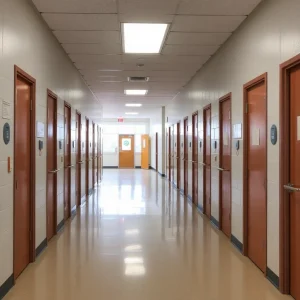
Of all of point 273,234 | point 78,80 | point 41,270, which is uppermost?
point 78,80

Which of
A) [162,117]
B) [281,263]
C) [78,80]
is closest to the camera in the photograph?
[281,263]

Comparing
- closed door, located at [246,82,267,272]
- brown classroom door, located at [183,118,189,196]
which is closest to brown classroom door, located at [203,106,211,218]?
closed door, located at [246,82,267,272]

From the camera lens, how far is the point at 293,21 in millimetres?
3205

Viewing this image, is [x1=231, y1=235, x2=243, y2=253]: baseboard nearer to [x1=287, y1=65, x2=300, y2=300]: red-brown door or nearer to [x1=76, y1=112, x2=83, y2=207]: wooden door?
[x1=287, y1=65, x2=300, y2=300]: red-brown door

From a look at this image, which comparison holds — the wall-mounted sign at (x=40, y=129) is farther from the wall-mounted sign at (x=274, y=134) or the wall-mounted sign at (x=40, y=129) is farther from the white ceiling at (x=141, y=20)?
the wall-mounted sign at (x=274, y=134)

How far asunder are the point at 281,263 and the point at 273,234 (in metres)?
0.32

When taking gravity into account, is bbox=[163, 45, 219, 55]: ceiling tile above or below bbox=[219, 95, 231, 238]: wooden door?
above

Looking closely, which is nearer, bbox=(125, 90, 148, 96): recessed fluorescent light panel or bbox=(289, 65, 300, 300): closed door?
bbox=(289, 65, 300, 300): closed door

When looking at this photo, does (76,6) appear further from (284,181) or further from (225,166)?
(225,166)

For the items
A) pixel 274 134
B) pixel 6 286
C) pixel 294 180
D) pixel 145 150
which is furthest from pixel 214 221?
pixel 145 150

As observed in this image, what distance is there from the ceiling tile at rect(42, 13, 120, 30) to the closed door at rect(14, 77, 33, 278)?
111cm

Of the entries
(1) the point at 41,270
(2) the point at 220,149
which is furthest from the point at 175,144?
(1) the point at 41,270

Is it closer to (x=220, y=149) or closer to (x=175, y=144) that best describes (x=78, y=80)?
(x=220, y=149)

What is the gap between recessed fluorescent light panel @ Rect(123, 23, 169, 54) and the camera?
5.10m
